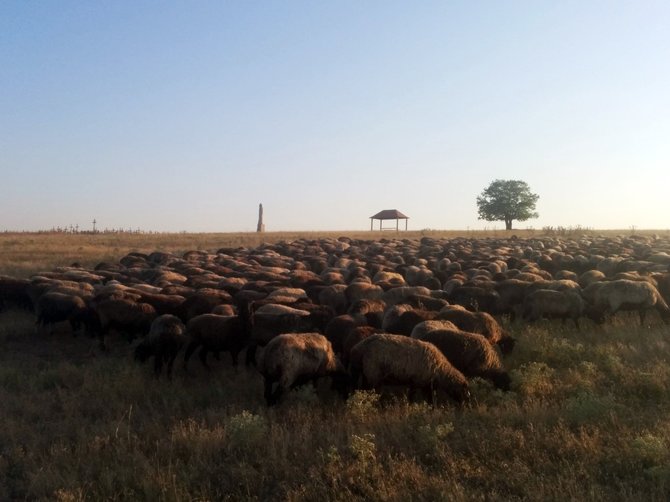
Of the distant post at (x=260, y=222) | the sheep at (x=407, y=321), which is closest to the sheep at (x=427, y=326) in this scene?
the sheep at (x=407, y=321)

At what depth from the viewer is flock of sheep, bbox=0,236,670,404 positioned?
8172 millimetres

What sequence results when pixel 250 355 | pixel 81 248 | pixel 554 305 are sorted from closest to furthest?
1. pixel 250 355
2. pixel 554 305
3. pixel 81 248

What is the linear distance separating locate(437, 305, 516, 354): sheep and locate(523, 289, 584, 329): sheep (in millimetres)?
2969

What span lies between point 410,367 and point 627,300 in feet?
27.6

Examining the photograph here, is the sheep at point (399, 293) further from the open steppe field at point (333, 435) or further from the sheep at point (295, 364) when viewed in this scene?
the sheep at point (295, 364)

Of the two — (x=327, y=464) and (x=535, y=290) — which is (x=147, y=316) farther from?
(x=535, y=290)

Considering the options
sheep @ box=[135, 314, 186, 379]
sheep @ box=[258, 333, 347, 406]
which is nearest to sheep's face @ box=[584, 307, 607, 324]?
sheep @ box=[258, 333, 347, 406]

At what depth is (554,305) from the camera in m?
13.1

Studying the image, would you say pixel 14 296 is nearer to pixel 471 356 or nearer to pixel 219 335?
pixel 219 335

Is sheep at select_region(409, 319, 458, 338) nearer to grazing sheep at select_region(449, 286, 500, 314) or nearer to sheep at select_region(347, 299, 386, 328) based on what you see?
sheep at select_region(347, 299, 386, 328)

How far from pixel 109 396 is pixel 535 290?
34.5ft

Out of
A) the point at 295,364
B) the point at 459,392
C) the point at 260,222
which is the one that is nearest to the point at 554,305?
the point at 459,392

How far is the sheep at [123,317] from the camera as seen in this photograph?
11.9 meters

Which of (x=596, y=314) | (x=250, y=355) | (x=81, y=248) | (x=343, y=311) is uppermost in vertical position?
(x=81, y=248)
